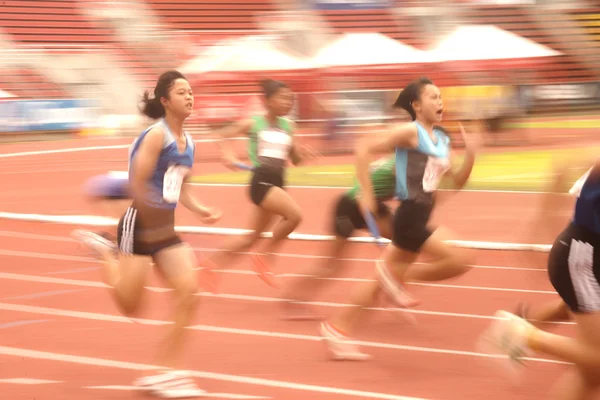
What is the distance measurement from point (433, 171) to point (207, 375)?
1.92m

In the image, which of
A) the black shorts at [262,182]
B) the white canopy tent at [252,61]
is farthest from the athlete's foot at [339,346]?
the white canopy tent at [252,61]

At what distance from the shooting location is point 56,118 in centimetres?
2788

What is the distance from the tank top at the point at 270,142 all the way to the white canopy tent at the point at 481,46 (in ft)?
78.6

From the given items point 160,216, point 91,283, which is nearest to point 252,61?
point 91,283

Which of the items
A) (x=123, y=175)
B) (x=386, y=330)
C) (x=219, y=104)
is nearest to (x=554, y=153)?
(x=219, y=104)

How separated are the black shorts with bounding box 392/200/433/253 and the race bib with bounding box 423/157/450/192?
5.1 inches

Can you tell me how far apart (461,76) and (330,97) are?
9805mm

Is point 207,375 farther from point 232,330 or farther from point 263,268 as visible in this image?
point 263,268

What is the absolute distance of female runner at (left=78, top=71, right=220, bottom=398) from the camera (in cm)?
530

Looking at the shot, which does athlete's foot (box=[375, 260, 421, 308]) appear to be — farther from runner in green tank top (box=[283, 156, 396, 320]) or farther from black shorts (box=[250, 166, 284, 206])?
black shorts (box=[250, 166, 284, 206])

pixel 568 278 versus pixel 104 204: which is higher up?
pixel 568 278

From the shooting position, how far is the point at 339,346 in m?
6.07

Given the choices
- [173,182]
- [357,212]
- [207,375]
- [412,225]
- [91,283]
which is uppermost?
[173,182]

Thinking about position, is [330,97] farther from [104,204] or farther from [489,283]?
[489,283]
